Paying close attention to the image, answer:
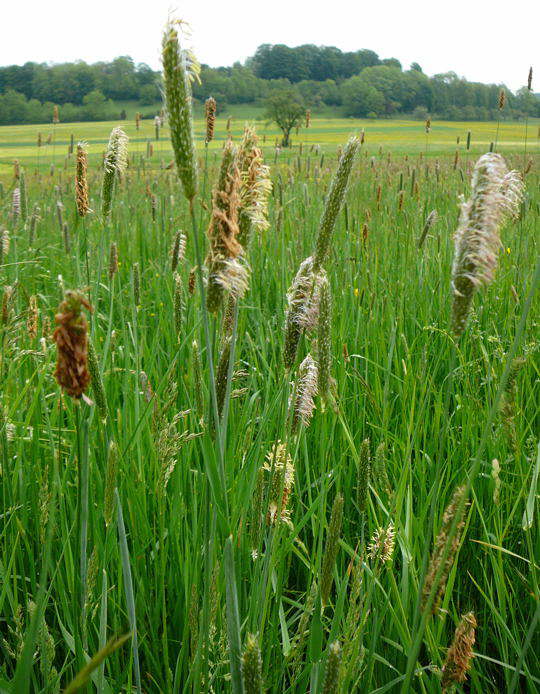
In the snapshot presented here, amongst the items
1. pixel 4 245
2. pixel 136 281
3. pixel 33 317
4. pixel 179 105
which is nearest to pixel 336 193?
pixel 179 105

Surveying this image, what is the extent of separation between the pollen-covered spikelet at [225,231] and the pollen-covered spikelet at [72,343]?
0.65 feet

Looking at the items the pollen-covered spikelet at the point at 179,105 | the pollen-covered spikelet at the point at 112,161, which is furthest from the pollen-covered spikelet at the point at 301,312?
the pollen-covered spikelet at the point at 112,161

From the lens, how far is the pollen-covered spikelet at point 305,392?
1.29 meters

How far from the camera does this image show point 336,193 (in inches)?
41.9

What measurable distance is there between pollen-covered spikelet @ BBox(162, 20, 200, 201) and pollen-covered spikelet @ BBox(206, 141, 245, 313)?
0.14 ft

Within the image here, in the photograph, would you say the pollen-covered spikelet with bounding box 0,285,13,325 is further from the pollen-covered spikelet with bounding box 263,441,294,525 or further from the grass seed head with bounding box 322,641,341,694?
the grass seed head with bounding box 322,641,341,694

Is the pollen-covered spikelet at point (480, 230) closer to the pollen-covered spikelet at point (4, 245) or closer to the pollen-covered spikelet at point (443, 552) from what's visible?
the pollen-covered spikelet at point (443, 552)

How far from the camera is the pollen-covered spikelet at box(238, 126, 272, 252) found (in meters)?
0.91

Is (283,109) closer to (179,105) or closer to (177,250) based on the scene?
(177,250)

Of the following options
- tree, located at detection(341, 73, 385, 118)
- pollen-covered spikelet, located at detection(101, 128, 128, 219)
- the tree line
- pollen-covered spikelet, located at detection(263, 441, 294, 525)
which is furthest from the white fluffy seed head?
tree, located at detection(341, 73, 385, 118)

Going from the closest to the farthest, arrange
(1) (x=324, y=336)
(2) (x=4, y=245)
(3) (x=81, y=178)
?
(1) (x=324, y=336)
(3) (x=81, y=178)
(2) (x=4, y=245)

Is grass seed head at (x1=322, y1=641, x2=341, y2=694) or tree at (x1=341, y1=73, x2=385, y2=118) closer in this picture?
grass seed head at (x1=322, y1=641, x2=341, y2=694)

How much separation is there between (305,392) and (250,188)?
0.53 metres

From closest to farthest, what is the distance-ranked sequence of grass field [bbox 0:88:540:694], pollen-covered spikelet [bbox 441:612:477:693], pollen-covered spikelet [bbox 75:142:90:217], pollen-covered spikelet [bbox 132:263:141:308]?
pollen-covered spikelet [bbox 441:612:477:693] < grass field [bbox 0:88:540:694] < pollen-covered spikelet [bbox 75:142:90:217] < pollen-covered spikelet [bbox 132:263:141:308]
